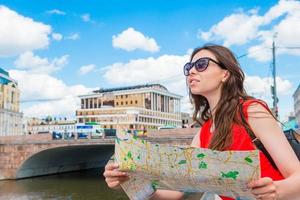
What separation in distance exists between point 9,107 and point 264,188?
→ 71701 millimetres

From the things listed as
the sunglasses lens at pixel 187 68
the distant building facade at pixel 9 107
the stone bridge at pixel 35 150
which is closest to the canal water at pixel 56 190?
the stone bridge at pixel 35 150

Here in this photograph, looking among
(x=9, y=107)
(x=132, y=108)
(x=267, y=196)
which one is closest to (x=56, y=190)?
(x=267, y=196)

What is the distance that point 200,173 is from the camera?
1.72m

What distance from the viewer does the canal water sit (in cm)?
2153

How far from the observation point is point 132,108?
95188 millimetres

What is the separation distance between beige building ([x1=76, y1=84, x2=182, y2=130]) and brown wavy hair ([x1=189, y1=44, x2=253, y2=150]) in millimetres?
90617

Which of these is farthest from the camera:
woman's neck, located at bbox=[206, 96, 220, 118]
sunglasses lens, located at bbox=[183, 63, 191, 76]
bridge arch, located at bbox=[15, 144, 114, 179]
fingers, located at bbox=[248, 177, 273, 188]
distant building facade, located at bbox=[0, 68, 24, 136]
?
distant building facade, located at bbox=[0, 68, 24, 136]

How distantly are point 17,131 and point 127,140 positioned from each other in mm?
73942

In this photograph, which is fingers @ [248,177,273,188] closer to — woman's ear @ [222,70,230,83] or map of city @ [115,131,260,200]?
map of city @ [115,131,260,200]

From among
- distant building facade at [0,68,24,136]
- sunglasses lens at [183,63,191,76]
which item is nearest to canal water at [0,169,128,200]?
sunglasses lens at [183,63,191,76]

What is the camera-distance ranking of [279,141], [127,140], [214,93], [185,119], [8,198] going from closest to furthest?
1. [279,141]
2. [127,140]
3. [214,93]
4. [8,198]
5. [185,119]

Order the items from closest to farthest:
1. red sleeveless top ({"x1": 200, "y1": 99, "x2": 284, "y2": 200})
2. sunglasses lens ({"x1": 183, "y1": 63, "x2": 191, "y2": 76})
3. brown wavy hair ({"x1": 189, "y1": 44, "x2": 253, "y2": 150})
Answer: red sleeveless top ({"x1": 200, "y1": 99, "x2": 284, "y2": 200}) → brown wavy hair ({"x1": 189, "y1": 44, "x2": 253, "y2": 150}) → sunglasses lens ({"x1": 183, "y1": 63, "x2": 191, "y2": 76})

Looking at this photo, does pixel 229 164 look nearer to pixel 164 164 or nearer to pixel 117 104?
pixel 164 164

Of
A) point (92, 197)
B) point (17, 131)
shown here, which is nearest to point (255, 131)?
point (92, 197)
